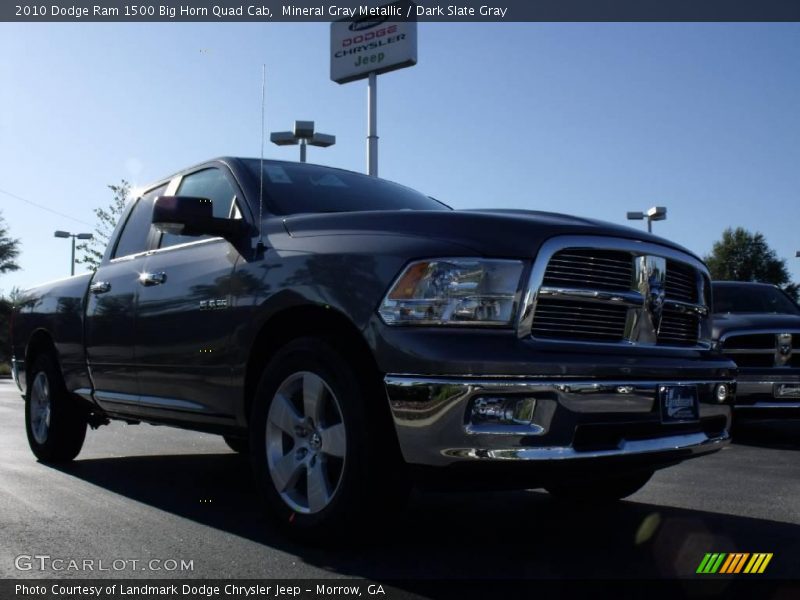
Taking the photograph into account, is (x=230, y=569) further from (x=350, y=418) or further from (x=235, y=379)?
(x=235, y=379)

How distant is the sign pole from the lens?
1075 inches

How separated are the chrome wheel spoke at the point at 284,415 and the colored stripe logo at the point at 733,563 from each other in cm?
172

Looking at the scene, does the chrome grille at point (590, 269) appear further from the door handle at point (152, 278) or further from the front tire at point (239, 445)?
the front tire at point (239, 445)

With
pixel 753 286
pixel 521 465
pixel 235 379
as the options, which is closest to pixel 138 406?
pixel 235 379

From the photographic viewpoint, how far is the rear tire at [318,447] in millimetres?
3488

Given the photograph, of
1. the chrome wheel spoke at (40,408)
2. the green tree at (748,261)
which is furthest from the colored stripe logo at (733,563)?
the green tree at (748,261)

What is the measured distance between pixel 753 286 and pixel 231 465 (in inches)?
252

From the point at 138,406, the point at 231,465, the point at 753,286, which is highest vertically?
the point at 753,286

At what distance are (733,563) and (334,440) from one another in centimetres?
166

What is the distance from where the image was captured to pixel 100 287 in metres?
5.81

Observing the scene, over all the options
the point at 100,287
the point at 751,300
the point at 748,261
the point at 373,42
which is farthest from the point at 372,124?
the point at 748,261

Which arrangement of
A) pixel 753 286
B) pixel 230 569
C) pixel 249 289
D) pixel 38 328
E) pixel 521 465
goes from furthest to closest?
pixel 753 286 < pixel 38 328 < pixel 249 289 < pixel 230 569 < pixel 521 465

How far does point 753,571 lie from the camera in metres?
3.49

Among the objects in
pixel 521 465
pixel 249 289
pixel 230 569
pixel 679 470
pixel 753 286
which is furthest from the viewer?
pixel 753 286
